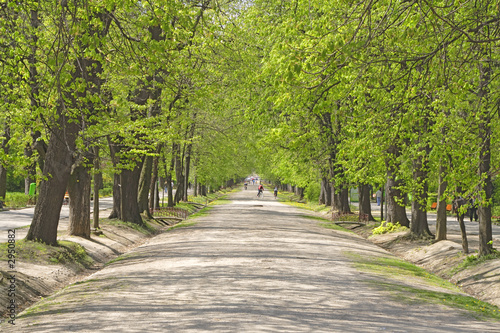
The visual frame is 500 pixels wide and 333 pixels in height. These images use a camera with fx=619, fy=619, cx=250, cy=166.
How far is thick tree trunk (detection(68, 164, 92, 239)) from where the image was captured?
20.1m

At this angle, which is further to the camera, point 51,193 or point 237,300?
point 51,193

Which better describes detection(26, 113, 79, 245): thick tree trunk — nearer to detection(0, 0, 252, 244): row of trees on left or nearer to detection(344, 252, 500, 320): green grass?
detection(0, 0, 252, 244): row of trees on left

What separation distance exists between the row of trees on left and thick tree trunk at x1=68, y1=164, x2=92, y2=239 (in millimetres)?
36

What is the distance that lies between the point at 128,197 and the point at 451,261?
15010mm

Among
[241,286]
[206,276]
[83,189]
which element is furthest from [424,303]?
[83,189]

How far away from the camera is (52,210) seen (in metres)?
16.9

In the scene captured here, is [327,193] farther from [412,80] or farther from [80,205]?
[412,80]

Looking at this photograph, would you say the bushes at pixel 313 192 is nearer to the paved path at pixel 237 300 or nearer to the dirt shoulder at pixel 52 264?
the dirt shoulder at pixel 52 264

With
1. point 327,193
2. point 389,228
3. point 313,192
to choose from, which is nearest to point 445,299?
point 389,228

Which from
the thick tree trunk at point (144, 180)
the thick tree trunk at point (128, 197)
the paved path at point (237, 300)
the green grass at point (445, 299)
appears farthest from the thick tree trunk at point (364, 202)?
the green grass at point (445, 299)

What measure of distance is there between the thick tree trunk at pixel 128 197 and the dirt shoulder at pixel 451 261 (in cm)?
1082

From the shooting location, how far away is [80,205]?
66.5 feet

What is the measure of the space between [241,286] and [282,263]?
13.6ft

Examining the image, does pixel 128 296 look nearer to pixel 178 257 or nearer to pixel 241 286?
pixel 241 286
